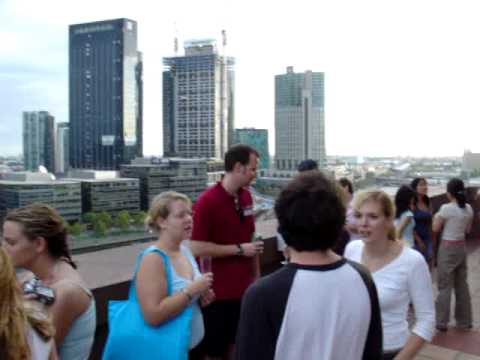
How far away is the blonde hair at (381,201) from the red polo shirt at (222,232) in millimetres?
910

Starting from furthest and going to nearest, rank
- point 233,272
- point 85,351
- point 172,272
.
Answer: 1. point 233,272
2. point 172,272
3. point 85,351

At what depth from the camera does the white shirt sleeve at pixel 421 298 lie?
1.94 meters

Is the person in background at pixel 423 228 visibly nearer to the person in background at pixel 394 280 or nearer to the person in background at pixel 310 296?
the person in background at pixel 394 280

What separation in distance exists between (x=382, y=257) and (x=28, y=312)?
1444 millimetres

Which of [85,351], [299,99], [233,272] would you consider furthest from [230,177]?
[299,99]

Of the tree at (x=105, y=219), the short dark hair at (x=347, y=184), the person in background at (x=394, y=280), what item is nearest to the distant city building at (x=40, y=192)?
A: the tree at (x=105, y=219)

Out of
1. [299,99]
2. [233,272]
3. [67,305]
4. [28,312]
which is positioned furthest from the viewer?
[299,99]

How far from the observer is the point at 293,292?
4.06 ft

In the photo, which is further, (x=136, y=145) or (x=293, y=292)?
(x=136, y=145)

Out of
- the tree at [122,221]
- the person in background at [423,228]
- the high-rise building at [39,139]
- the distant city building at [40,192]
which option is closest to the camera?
the person in background at [423,228]

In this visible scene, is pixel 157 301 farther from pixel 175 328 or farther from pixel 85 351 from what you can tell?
pixel 85 351

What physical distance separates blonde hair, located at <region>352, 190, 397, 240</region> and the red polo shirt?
2.99 feet

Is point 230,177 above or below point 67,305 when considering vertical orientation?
above

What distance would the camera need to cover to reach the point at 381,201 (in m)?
2.30
